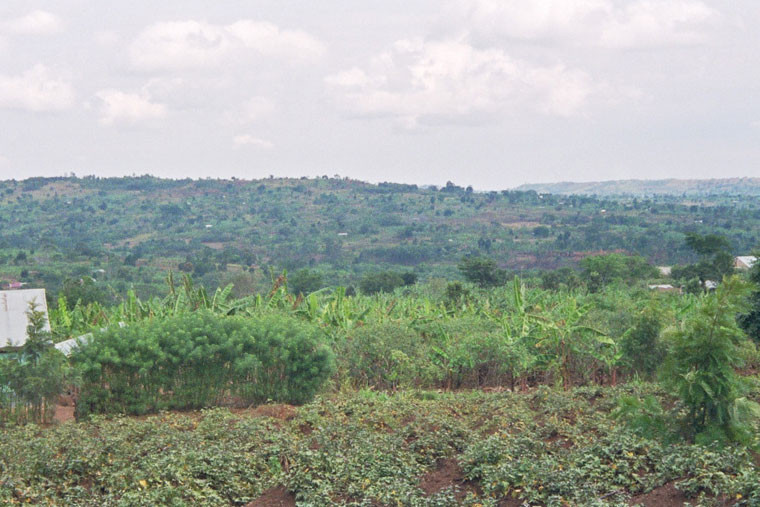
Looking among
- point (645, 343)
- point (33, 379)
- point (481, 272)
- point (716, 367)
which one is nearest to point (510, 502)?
point (716, 367)

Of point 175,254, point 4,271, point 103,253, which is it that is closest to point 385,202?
point 175,254

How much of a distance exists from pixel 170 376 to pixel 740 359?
7.00 metres

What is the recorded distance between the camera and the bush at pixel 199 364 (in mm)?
10016

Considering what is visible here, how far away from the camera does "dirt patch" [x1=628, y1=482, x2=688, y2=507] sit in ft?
17.2

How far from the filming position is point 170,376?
1034cm

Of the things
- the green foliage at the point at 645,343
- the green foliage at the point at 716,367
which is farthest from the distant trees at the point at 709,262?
the green foliage at the point at 716,367

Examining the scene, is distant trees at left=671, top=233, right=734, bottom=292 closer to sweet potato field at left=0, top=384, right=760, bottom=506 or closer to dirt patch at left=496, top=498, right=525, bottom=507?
sweet potato field at left=0, top=384, right=760, bottom=506

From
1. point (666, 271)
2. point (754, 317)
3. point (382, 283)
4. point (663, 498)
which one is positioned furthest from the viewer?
point (666, 271)

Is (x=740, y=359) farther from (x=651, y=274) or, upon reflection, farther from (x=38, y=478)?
(x=651, y=274)

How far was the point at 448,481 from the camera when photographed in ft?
20.5

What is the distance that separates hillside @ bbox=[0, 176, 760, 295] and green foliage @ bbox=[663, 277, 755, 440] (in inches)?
1618

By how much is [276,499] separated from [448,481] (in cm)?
137

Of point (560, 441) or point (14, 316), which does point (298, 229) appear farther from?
point (560, 441)

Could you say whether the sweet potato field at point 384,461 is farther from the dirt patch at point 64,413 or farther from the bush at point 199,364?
the dirt patch at point 64,413
